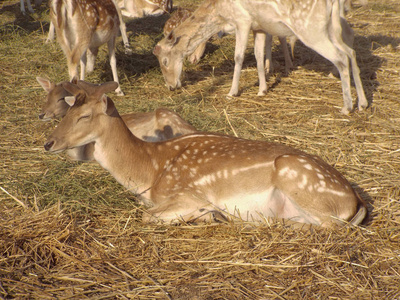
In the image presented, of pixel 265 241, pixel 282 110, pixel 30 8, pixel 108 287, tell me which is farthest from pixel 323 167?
pixel 30 8

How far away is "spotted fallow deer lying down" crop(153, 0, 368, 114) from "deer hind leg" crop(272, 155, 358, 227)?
2820 mm

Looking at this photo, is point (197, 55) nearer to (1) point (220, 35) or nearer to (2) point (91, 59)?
(1) point (220, 35)

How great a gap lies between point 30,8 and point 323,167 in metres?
10.4

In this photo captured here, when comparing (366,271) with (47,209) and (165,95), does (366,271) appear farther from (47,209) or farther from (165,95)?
(165,95)

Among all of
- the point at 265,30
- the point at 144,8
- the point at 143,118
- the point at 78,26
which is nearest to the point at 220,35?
the point at 265,30

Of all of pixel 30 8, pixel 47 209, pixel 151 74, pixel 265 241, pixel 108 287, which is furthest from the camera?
pixel 30 8

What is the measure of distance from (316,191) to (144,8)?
403 inches

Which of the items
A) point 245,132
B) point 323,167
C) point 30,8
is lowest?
point 30,8

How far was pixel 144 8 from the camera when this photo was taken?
42.0 ft

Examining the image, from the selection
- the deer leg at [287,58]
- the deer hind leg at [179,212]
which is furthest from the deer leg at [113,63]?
the deer hind leg at [179,212]

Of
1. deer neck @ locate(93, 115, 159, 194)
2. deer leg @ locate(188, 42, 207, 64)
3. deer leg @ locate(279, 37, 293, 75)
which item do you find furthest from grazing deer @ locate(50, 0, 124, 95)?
deer neck @ locate(93, 115, 159, 194)

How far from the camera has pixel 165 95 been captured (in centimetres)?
730

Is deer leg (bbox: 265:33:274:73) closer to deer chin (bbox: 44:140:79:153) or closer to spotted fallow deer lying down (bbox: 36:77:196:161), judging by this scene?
spotted fallow deer lying down (bbox: 36:77:196:161)

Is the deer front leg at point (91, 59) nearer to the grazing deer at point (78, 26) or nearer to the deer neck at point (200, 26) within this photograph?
the grazing deer at point (78, 26)
